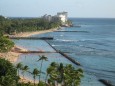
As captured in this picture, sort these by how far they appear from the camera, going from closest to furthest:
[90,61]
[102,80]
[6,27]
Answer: [102,80], [90,61], [6,27]

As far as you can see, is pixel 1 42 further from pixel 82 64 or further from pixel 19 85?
pixel 19 85

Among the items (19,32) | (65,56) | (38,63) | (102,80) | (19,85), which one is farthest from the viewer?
(19,32)

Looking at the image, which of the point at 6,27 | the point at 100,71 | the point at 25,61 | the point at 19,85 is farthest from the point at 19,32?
the point at 19,85

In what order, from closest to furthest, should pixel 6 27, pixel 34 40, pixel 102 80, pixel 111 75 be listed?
1. pixel 102 80
2. pixel 111 75
3. pixel 34 40
4. pixel 6 27

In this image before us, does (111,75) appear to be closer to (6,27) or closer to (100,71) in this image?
(100,71)

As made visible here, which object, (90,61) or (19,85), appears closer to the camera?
(19,85)

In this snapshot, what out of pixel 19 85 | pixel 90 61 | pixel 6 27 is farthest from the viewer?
pixel 6 27

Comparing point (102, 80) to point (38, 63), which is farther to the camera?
point (38, 63)

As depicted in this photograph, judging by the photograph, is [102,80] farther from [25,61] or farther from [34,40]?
[34,40]

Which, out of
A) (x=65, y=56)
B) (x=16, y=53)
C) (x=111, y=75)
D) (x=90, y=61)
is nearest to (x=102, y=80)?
(x=111, y=75)
